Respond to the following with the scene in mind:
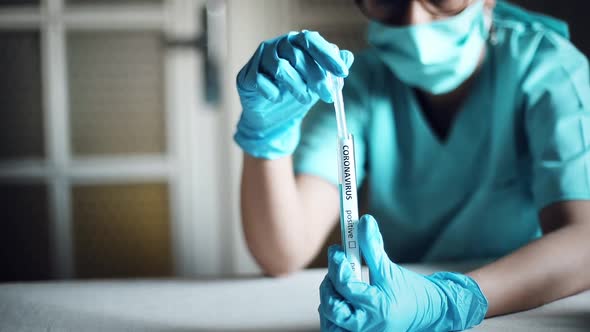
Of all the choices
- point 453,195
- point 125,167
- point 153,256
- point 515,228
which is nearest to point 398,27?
point 453,195

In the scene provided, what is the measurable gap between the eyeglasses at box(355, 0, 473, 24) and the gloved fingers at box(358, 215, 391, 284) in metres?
0.48

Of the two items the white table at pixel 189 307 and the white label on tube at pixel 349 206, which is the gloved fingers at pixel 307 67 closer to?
the white label on tube at pixel 349 206

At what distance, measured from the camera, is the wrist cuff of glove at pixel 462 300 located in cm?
63

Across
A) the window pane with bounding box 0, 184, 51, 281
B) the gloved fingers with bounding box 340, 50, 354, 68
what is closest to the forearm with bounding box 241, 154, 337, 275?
the gloved fingers with bounding box 340, 50, 354, 68

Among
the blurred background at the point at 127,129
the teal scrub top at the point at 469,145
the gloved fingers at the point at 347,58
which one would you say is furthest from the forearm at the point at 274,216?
the blurred background at the point at 127,129

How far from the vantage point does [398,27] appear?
935mm

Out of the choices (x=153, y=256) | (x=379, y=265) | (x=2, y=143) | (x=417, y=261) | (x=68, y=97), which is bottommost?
(x=153, y=256)

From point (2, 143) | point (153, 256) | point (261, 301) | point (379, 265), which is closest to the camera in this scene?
point (379, 265)

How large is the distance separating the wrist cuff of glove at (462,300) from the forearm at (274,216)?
28 centimetres

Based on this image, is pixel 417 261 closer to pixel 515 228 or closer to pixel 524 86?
pixel 515 228

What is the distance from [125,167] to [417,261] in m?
1.06

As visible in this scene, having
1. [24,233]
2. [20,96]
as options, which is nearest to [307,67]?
[20,96]

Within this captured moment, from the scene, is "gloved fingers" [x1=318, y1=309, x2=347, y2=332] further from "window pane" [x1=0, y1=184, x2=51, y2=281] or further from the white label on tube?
"window pane" [x1=0, y1=184, x2=51, y2=281]

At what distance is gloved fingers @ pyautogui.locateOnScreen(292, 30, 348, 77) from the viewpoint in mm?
646
